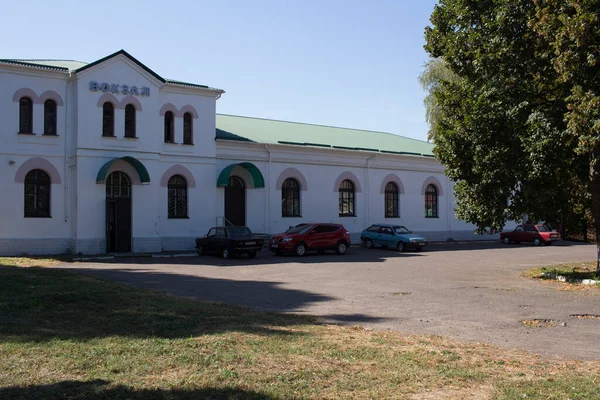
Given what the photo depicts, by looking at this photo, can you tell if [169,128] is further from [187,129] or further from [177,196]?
[177,196]

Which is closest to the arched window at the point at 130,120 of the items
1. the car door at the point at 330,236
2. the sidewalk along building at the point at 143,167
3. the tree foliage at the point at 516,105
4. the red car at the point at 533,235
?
the sidewalk along building at the point at 143,167

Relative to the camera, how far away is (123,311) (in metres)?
10.5

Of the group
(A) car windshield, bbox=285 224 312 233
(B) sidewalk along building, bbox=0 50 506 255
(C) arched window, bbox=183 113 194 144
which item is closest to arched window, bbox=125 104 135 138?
(B) sidewalk along building, bbox=0 50 506 255

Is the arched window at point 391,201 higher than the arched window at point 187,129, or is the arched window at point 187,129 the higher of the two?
the arched window at point 187,129

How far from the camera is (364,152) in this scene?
123 ft

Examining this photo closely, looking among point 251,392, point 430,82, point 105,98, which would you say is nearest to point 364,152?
point 430,82

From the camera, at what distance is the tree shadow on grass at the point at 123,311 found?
8938 millimetres

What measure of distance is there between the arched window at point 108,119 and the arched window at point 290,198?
1068 cm

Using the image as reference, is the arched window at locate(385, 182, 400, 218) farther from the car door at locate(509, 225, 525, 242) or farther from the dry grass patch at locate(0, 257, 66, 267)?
the dry grass patch at locate(0, 257, 66, 267)

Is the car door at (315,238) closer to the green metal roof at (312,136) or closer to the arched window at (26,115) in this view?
the green metal roof at (312,136)

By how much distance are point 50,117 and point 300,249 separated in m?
13.5

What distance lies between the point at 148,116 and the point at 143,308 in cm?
2002

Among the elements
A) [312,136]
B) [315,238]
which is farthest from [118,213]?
[312,136]

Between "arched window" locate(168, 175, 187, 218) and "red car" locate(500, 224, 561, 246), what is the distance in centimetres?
2424
